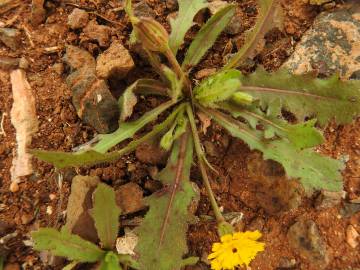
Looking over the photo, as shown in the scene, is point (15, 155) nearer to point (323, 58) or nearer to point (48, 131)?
point (48, 131)

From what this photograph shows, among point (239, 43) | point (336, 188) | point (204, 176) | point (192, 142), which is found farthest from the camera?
point (239, 43)

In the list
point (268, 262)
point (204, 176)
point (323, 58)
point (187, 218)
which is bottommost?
point (268, 262)

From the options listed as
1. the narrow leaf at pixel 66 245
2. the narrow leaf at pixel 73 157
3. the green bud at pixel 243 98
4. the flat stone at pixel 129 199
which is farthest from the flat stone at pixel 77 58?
the narrow leaf at pixel 66 245

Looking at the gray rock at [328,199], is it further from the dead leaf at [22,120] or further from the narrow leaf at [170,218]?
the dead leaf at [22,120]

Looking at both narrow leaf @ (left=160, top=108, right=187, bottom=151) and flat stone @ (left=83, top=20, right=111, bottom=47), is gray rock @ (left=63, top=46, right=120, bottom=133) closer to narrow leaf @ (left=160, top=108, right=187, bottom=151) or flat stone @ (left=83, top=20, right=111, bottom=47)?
flat stone @ (left=83, top=20, right=111, bottom=47)

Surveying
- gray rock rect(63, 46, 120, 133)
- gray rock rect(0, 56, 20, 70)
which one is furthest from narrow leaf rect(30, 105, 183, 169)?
gray rock rect(0, 56, 20, 70)

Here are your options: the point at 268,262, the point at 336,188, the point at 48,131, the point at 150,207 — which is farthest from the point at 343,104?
the point at 48,131

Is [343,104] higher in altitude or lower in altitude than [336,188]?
higher
